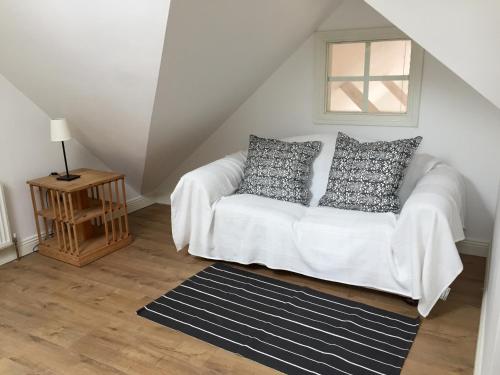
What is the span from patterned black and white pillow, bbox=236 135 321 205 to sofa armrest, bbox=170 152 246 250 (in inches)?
7.5

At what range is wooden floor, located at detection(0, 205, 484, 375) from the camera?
6.17ft

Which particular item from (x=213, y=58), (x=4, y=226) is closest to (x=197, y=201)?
(x=213, y=58)

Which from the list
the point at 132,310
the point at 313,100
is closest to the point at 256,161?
the point at 313,100

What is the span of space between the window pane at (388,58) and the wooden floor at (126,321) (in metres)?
1.57

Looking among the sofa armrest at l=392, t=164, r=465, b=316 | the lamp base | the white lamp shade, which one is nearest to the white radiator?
the lamp base

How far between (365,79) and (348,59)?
1.35ft

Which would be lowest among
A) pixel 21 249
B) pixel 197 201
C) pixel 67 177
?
pixel 21 249

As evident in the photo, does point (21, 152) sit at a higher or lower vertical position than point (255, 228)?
higher

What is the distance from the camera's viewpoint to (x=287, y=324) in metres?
2.15

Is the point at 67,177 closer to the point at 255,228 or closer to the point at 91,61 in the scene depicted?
the point at 91,61

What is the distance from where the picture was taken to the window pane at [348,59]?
3.37m

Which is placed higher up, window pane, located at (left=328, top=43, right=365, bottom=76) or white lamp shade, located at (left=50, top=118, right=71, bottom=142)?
window pane, located at (left=328, top=43, right=365, bottom=76)

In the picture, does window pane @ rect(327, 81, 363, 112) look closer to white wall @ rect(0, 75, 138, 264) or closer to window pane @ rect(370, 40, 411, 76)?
window pane @ rect(370, 40, 411, 76)

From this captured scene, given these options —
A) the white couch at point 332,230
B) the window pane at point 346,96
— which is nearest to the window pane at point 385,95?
the window pane at point 346,96
